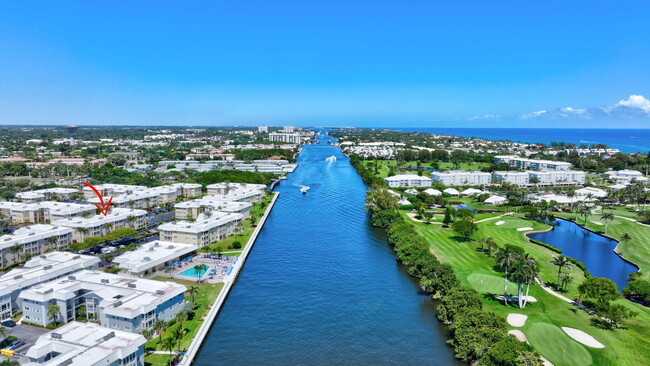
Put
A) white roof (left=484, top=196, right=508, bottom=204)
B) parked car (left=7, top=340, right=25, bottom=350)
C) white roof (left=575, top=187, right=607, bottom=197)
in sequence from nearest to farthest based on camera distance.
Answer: parked car (left=7, top=340, right=25, bottom=350), white roof (left=484, top=196, right=508, bottom=204), white roof (left=575, top=187, right=607, bottom=197)

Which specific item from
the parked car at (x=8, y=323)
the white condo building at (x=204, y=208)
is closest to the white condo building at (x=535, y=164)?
the white condo building at (x=204, y=208)

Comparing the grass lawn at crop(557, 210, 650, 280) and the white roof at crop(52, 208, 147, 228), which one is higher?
the white roof at crop(52, 208, 147, 228)

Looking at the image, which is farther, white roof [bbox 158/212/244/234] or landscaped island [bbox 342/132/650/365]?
white roof [bbox 158/212/244/234]

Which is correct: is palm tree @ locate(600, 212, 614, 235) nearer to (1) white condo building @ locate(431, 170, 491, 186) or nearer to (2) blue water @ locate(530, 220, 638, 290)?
(2) blue water @ locate(530, 220, 638, 290)

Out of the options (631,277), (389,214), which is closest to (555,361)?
(631,277)

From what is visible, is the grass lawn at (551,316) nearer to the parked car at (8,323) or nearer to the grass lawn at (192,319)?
the grass lawn at (192,319)

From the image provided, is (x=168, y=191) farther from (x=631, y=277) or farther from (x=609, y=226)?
(x=609, y=226)

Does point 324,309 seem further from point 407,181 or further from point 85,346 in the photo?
point 407,181

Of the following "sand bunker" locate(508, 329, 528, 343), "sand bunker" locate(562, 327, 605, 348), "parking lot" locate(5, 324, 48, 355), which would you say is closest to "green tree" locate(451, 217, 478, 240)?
"sand bunker" locate(562, 327, 605, 348)
